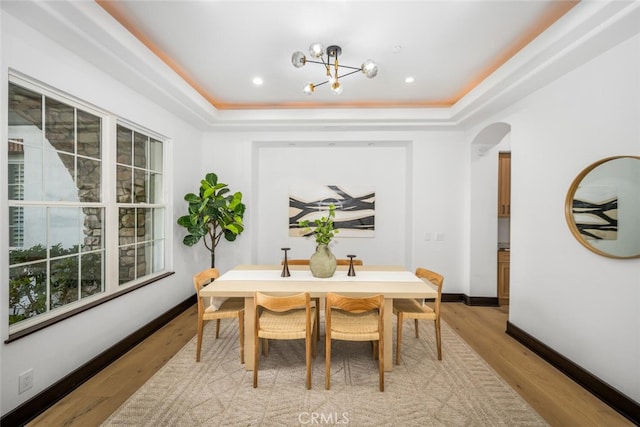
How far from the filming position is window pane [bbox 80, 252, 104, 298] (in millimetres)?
2436

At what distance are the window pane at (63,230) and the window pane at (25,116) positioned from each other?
541 mm

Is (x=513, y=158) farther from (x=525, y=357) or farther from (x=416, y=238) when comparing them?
(x=525, y=357)

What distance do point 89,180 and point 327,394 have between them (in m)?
2.71

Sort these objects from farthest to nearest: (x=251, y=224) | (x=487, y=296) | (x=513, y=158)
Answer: (x=251, y=224) → (x=487, y=296) → (x=513, y=158)

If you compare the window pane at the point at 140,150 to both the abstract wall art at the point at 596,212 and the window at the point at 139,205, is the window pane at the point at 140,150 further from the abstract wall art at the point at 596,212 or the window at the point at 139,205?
the abstract wall art at the point at 596,212

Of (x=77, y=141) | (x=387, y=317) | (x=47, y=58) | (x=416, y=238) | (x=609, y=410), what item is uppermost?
A: (x=47, y=58)

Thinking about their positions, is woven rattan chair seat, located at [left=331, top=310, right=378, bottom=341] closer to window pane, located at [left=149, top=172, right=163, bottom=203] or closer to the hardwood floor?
the hardwood floor

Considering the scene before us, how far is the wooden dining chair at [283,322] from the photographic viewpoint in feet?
6.91

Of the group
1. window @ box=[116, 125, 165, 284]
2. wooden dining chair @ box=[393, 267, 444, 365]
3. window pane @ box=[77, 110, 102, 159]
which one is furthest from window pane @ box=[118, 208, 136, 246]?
wooden dining chair @ box=[393, 267, 444, 365]

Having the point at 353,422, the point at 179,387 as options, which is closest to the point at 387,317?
the point at 353,422

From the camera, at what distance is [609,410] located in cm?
204

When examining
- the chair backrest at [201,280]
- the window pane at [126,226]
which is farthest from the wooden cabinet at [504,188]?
the window pane at [126,226]

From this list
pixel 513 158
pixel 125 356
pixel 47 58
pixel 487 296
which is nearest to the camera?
A: pixel 47 58

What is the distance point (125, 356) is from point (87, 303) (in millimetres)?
677
